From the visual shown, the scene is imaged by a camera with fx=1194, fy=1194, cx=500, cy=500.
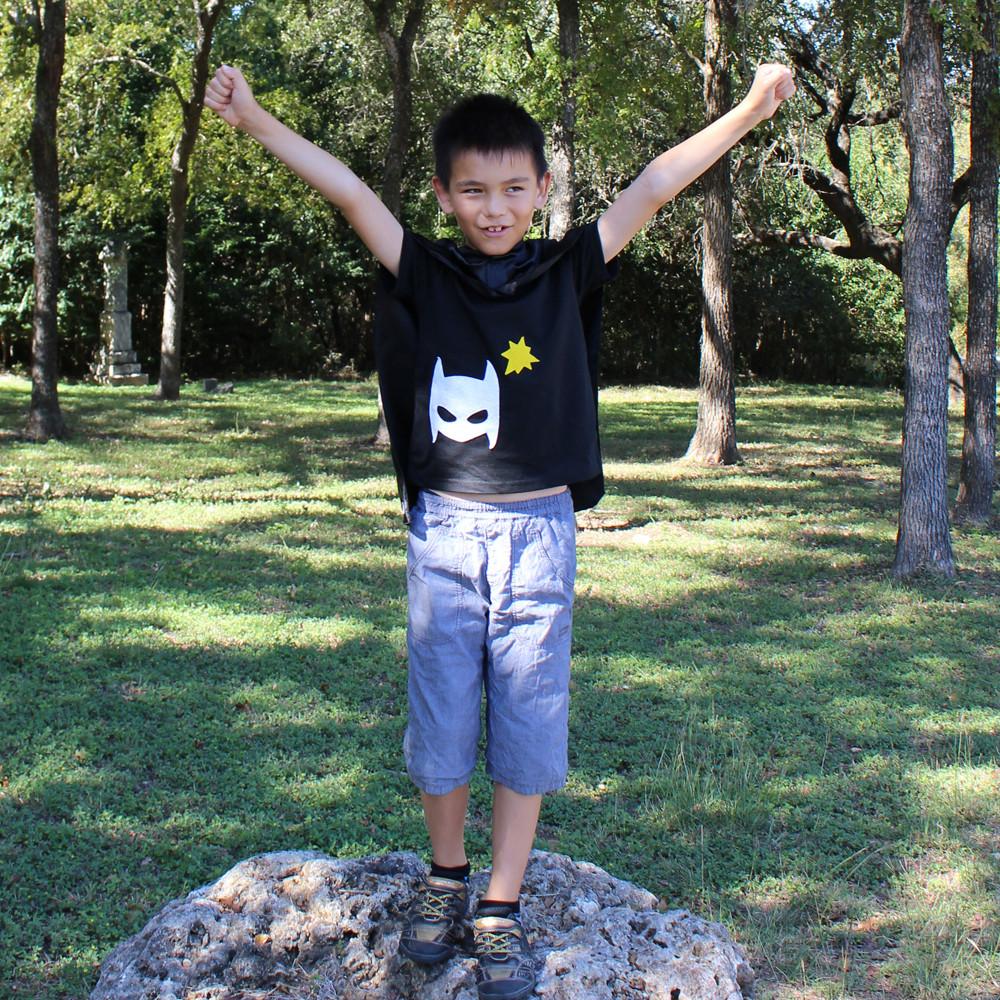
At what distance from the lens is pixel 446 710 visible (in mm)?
2727

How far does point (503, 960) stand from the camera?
263 cm

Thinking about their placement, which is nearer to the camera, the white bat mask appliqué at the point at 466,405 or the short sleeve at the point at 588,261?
the white bat mask appliqué at the point at 466,405

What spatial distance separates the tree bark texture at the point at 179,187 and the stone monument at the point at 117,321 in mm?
2537

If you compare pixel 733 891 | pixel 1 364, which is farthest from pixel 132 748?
pixel 1 364

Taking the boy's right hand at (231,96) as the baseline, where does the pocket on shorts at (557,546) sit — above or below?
below

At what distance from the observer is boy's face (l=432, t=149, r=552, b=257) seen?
271 centimetres

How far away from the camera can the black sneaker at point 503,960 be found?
8.50 feet

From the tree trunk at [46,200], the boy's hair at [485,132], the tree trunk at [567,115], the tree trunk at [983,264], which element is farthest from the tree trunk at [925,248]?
the tree trunk at [46,200]

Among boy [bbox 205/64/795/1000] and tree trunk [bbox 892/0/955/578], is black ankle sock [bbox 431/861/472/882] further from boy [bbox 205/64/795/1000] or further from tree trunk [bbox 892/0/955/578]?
tree trunk [bbox 892/0/955/578]

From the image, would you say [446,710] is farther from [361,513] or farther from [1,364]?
[1,364]

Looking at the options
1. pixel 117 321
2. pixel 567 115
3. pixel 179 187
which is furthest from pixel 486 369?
pixel 117 321

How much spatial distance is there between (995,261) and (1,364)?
19.1m

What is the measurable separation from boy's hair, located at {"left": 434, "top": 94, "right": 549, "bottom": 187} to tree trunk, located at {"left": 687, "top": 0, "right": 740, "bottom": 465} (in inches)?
385

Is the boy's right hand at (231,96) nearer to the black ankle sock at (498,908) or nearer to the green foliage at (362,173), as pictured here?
the black ankle sock at (498,908)
